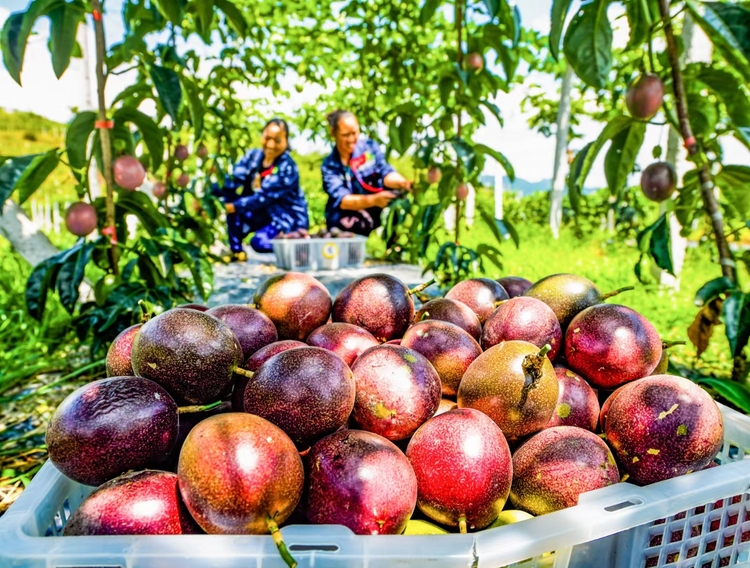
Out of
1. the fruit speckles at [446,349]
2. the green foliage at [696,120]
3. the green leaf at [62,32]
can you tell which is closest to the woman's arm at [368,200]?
the green foliage at [696,120]

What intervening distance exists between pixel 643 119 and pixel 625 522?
75.1 inches

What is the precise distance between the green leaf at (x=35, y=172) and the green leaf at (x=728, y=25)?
2507 millimetres

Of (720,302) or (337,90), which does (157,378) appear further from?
(337,90)

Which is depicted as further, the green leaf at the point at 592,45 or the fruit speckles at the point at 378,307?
the green leaf at the point at 592,45

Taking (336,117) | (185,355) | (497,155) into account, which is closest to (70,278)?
(185,355)

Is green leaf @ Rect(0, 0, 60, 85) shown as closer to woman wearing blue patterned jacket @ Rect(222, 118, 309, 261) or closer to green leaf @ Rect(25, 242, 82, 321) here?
green leaf @ Rect(25, 242, 82, 321)

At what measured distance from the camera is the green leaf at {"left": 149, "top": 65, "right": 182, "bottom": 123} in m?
2.28

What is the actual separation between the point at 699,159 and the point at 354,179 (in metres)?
3.30

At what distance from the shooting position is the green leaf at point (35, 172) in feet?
7.36

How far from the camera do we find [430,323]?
4.44ft

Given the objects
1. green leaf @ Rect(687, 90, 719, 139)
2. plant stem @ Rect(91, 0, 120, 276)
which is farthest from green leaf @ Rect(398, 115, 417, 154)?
plant stem @ Rect(91, 0, 120, 276)

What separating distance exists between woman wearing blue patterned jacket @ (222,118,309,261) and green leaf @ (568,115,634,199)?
3405 mm

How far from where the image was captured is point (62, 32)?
7.10ft

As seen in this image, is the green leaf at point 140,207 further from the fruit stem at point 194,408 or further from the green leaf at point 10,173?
the fruit stem at point 194,408
